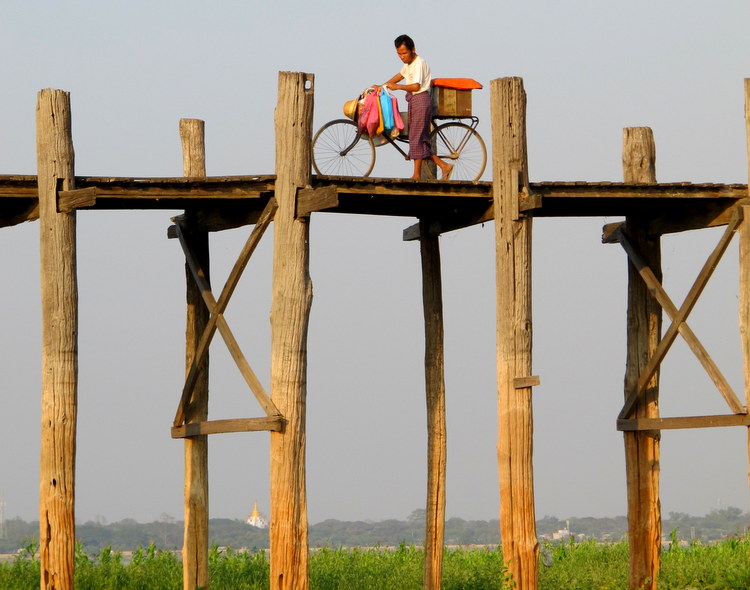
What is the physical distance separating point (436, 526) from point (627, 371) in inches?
105

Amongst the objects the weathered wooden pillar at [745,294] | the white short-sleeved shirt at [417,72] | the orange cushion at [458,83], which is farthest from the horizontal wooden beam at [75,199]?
the weathered wooden pillar at [745,294]

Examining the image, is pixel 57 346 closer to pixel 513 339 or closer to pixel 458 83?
pixel 513 339

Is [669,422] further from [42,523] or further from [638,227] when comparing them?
[42,523]

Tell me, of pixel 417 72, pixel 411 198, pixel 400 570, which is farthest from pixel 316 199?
pixel 400 570

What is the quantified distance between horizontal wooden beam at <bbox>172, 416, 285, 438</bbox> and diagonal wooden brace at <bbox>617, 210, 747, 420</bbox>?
4396mm

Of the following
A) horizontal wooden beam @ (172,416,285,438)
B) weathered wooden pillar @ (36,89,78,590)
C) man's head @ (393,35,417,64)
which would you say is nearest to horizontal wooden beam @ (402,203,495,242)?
man's head @ (393,35,417,64)

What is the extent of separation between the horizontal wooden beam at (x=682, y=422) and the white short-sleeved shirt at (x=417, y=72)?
13.6ft

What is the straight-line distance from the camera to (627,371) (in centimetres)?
1599

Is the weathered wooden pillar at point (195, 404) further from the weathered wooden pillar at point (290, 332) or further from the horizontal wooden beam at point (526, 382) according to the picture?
the horizontal wooden beam at point (526, 382)

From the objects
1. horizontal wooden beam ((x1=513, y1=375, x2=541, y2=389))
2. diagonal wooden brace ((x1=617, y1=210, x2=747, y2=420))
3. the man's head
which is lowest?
horizontal wooden beam ((x1=513, y1=375, x2=541, y2=389))

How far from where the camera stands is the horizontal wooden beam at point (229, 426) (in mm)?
13023

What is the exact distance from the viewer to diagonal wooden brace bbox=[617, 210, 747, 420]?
14.9 m

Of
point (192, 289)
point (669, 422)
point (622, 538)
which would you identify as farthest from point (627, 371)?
point (622, 538)

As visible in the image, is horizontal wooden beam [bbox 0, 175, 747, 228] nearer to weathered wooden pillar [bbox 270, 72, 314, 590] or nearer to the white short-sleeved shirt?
weathered wooden pillar [bbox 270, 72, 314, 590]
